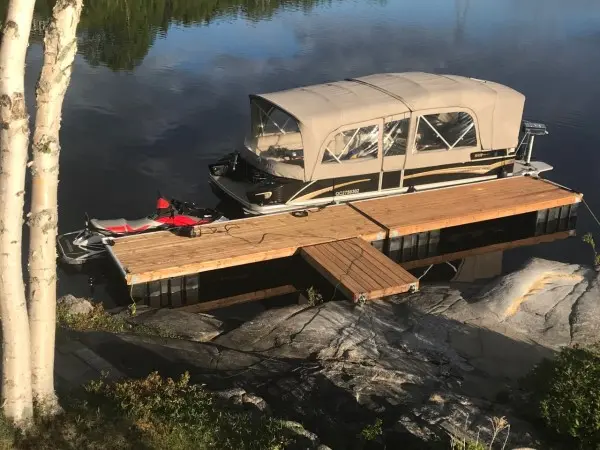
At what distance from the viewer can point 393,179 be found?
18.9 m

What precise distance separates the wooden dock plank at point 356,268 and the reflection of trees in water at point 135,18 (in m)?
21.3

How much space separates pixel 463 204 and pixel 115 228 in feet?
28.4

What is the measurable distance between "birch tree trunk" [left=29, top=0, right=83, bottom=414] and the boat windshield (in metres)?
11.9

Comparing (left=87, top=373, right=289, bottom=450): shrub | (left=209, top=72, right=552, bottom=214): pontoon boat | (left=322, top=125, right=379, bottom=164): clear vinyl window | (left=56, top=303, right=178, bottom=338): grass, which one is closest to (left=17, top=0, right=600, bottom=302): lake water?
(left=209, top=72, right=552, bottom=214): pontoon boat

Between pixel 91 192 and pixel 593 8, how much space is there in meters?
48.1

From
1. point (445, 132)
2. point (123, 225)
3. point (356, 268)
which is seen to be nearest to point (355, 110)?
point (445, 132)

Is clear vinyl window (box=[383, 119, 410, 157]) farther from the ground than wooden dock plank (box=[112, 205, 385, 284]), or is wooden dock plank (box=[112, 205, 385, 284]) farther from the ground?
clear vinyl window (box=[383, 119, 410, 157])

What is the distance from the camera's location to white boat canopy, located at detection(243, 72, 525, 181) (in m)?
17.5

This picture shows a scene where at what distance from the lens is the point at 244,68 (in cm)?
3631

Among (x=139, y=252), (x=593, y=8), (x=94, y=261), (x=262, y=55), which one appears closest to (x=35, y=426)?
(x=139, y=252)

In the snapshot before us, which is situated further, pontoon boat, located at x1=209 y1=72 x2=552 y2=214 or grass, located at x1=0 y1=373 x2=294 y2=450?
pontoon boat, located at x1=209 y1=72 x2=552 y2=214

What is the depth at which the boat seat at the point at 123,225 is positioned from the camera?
16.1m

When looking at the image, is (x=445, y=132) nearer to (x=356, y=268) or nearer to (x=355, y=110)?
(x=355, y=110)

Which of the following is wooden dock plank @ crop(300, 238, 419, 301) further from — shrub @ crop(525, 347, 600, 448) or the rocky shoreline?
shrub @ crop(525, 347, 600, 448)
